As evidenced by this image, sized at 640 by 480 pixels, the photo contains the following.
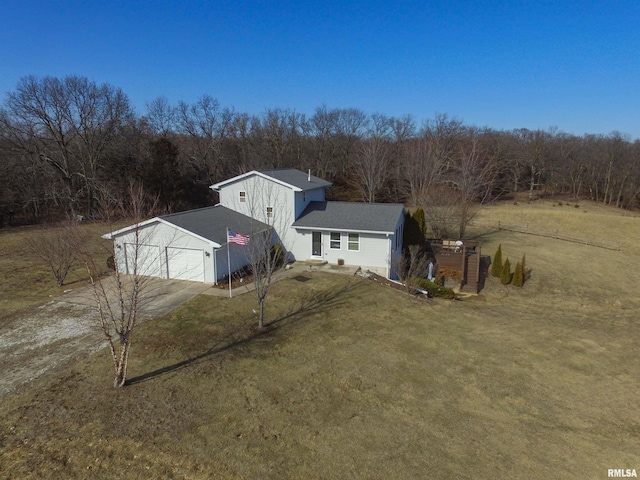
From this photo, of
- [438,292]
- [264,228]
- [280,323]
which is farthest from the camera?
[264,228]

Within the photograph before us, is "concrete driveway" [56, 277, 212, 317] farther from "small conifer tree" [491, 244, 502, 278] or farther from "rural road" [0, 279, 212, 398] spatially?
"small conifer tree" [491, 244, 502, 278]

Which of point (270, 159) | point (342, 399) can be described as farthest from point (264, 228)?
point (270, 159)

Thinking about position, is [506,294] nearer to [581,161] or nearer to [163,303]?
[163,303]

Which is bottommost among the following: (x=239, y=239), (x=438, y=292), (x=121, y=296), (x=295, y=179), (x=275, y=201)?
(x=438, y=292)

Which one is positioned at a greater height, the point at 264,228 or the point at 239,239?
the point at 239,239

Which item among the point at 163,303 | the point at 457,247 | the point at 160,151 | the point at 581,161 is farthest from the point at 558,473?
the point at 581,161

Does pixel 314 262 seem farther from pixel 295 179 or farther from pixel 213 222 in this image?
pixel 213 222

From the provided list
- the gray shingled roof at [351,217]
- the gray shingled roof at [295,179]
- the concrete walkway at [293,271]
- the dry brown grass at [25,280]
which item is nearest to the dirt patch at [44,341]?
the dry brown grass at [25,280]
